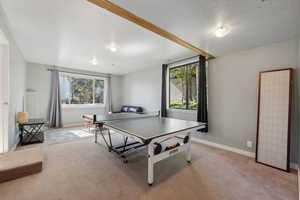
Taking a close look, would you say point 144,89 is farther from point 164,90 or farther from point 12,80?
point 12,80

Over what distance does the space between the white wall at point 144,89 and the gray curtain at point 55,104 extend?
2873 millimetres

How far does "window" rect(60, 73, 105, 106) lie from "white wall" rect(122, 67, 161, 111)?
1251 mm

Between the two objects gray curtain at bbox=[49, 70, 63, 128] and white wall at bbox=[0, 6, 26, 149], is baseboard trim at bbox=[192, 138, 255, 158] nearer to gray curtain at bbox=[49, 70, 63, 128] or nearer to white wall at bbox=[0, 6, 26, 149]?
white wall at bbox=[0, 6, 26, 149]

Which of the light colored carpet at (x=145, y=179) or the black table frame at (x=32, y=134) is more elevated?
the black table frame at (x=32, y=134)

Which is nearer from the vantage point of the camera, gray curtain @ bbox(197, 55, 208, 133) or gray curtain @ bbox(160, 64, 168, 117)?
gray curtain @ bbox(197, 55, 208, 133)

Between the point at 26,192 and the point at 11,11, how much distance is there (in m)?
2.56

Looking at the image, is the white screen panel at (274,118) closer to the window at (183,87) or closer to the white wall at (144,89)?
the window at (183,87)

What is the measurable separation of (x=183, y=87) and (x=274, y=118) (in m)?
2.42

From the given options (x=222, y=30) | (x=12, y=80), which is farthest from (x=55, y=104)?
(x=222, y=30)

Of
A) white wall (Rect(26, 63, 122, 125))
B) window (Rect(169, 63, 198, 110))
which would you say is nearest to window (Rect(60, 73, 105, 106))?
white wall (Rect(26, 63, 122, 125))

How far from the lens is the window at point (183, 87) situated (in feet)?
13.3

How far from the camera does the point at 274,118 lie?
2.41 m

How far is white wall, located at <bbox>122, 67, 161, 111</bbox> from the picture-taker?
503 centimetres

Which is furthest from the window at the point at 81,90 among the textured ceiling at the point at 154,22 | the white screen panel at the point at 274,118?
the white screen panel at the point at 274,118
